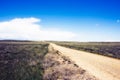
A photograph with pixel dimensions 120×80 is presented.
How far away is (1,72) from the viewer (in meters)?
16.6

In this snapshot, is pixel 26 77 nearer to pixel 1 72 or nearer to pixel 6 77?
pixel 6 77

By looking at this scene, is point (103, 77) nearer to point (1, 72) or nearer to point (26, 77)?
point (26, 77)

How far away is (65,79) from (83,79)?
54.6 inches

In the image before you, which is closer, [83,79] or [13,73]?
[83,79]

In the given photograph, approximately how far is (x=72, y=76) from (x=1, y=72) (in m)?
6.61

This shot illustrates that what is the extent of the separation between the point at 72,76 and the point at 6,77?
17.8ft

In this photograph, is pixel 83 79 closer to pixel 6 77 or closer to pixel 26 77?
pixel 26 77

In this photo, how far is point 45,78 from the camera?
14.5m

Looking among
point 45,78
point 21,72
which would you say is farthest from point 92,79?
point 21,72

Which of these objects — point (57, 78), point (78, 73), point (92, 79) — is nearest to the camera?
point (92, 79)

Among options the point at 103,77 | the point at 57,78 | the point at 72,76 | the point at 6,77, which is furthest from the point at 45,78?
the point at 103,77

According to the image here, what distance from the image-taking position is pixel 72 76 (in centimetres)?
1484

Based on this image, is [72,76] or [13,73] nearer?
[72,76]

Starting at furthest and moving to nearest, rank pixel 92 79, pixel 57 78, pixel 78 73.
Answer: pixel 78 73 < pixel 57 78 < pixel 92 79
